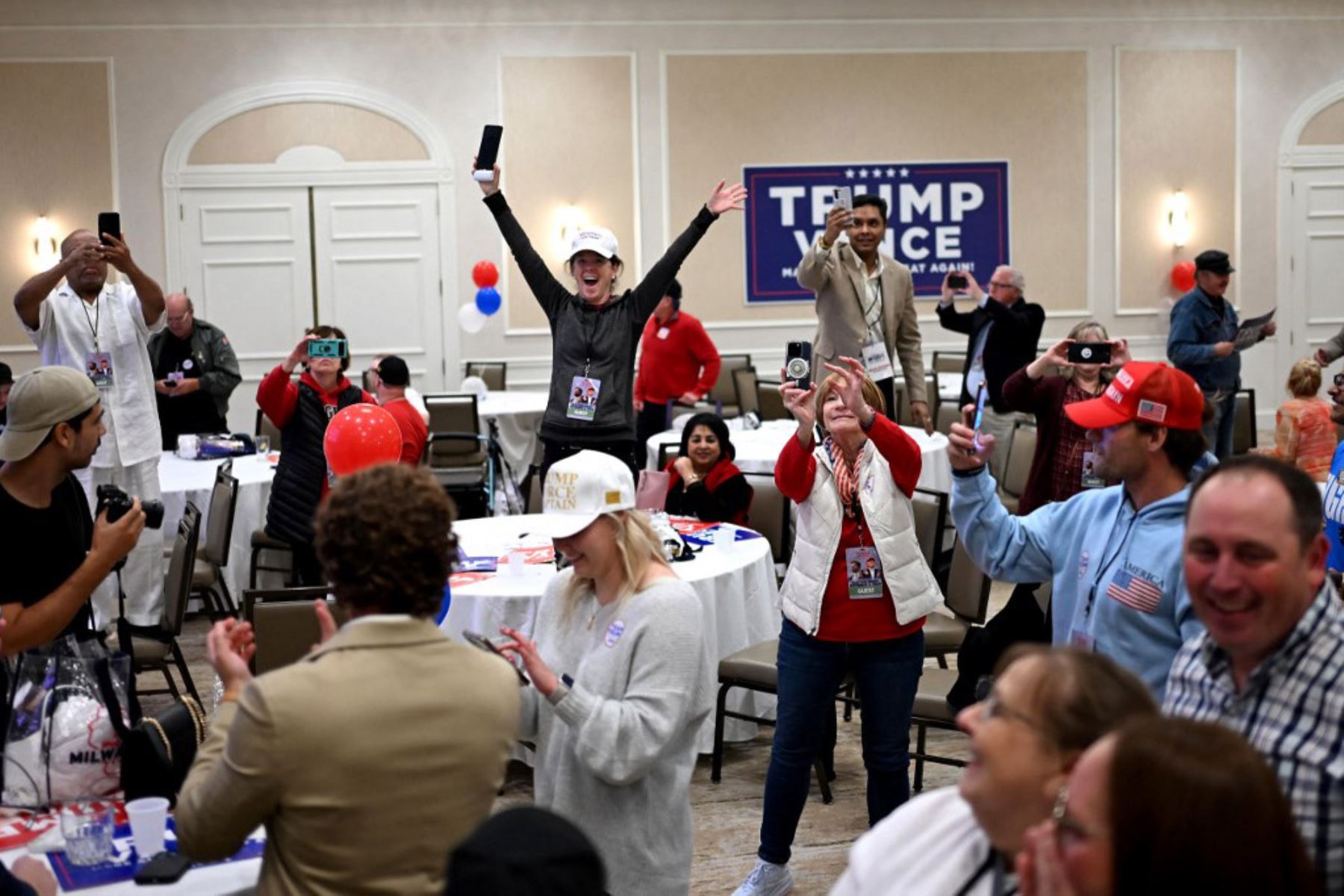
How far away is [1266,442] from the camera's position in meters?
13.2

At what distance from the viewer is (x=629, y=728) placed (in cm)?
278

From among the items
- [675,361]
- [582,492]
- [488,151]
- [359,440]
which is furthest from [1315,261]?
[582,492]

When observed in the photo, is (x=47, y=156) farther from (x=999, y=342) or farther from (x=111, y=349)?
(x=999, y=342)

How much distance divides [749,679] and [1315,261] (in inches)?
424

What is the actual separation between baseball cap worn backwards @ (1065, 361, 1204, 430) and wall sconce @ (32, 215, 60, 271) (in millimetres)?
10908

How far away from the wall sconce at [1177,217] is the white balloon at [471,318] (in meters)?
6.27

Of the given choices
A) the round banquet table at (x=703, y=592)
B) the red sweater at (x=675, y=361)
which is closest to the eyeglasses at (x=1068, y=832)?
the round banquet table at (x=703, y=592)

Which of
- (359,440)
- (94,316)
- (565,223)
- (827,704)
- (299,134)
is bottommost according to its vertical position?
(827,704)

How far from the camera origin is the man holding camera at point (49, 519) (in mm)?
3105

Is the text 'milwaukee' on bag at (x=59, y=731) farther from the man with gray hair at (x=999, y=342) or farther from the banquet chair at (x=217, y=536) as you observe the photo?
the man with gray hair at (x=999, y=342)

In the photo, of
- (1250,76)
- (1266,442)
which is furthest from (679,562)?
(1250,76)

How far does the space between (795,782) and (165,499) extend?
4105 millimetres

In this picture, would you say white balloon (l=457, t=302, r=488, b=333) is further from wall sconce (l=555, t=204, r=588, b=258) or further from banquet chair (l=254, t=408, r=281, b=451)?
banquet chair (l=254, t=408, r=281, b=451)

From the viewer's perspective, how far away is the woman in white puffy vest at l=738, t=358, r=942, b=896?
3781 mm
